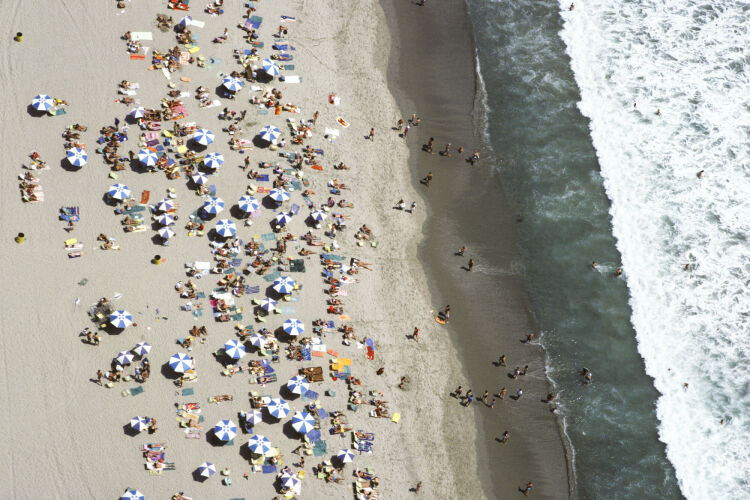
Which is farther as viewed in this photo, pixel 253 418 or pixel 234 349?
pixel 234 349

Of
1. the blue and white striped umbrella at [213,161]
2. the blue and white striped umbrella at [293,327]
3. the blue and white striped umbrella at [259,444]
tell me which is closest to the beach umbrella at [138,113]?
the blue and white striped umbrella at [213,161]

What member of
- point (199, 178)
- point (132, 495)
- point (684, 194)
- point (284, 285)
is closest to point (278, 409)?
point (284, 285)

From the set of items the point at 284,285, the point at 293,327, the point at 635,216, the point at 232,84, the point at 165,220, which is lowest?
the point at 293,327

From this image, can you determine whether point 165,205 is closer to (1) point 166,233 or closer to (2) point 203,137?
(1) point 166,233

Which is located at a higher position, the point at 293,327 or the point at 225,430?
the point at 293,327

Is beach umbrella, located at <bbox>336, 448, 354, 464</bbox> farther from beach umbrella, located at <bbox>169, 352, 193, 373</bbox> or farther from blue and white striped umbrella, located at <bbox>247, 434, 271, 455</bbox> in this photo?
beach umbrella, located at <bbox>169, 352, 193, 373</bbox>

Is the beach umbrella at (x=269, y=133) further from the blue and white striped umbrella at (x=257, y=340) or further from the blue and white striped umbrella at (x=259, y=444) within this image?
A: the blue and white striped umbrella at (x=259, y=444)

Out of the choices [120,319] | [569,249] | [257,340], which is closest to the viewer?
[120,319]
